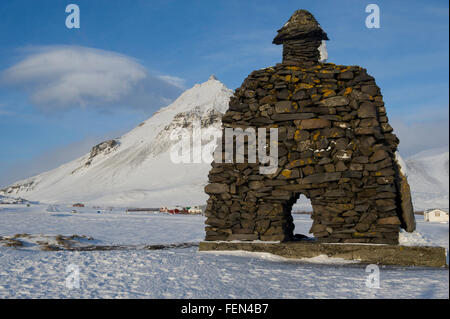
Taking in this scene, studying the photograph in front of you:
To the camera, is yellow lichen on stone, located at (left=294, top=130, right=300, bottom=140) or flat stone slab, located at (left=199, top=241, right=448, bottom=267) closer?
flat stone slab, located at (left=199, top=241, right=448, bottom=267)

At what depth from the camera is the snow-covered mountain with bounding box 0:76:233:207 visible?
10819 centimetres

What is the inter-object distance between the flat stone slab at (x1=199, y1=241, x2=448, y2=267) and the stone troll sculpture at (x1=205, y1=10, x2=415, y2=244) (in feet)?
1.22

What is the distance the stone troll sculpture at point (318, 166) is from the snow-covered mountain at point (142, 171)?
80.9 metres

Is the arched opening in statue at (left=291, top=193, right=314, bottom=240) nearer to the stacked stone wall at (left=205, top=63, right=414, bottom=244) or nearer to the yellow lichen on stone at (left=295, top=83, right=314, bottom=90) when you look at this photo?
the stacked stone wall at (left=205, top=63, right=414, bottom=244)

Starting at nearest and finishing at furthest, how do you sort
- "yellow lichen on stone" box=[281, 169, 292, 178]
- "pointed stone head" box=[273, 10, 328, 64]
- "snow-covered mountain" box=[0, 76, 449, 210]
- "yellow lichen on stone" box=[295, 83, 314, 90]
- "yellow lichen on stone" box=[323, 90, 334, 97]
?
"yellow lichen on stone" box=[281, 169, 292, 178], "yellow lichen on stone" box=[323, 90, 334, 97], "yellow lichen on stone" box=[295, 83, 314, 90], "pointed stone head" box=[273, 10, 328, 64], "snow-covered mountain" box=[0, 76, 449, 210]

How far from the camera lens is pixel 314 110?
39.5 ft

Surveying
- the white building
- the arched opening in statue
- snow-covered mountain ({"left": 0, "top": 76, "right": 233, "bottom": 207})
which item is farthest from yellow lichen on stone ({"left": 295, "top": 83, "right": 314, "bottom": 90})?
snow-covered mountain ({"left": 0, "top": 76, "right": 233, "bottom": 207})

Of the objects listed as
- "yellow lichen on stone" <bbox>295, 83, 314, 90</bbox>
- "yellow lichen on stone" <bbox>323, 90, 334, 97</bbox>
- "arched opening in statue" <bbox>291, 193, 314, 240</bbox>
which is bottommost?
"arched opening in statue" <bbox>291, 193, 314, 240</bbox>

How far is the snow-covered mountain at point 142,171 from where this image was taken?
108188 millimetres

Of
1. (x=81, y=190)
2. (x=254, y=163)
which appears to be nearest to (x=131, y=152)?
(x=81, y=190)

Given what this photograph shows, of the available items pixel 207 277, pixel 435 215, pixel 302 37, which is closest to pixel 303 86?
pixel 302 37

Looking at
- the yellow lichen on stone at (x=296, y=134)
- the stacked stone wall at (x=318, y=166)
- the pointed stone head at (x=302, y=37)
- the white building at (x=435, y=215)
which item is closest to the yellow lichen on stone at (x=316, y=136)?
the stacked stone wall at (x=318, y=166)
